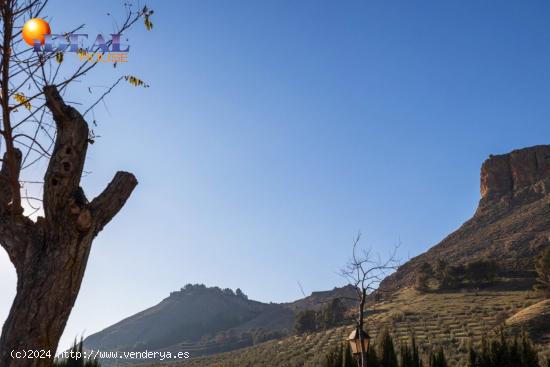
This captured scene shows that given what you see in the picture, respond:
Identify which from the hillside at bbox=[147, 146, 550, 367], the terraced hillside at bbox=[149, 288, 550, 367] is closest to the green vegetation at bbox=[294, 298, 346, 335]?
the hillside at bbox=[147, 146, 550, 367]

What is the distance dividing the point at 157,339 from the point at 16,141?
269ft

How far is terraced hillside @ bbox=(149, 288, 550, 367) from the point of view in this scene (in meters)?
30.0

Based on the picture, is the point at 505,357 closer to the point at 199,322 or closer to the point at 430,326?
the point at 430,326

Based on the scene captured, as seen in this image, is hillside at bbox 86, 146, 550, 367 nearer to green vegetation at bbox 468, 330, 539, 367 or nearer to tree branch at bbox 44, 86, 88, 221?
green vegetation at bbox 468, 330, 539, 367

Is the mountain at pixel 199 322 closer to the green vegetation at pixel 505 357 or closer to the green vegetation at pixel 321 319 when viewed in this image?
the green vegetation at pixel 321 319

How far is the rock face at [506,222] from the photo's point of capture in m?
55.1

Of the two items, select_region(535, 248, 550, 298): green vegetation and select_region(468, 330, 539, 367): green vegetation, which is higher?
select_region(535, 248, 550, 298): green vegetation

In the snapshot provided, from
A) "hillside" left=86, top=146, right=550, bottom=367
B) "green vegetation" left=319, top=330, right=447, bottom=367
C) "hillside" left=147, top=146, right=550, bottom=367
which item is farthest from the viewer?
"hillside" left=86, top=146, right=550, bottom=367

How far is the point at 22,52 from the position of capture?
427 cm

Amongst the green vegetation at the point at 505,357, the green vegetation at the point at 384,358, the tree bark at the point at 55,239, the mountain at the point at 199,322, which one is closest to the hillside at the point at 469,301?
the mountain at the point at 199,322

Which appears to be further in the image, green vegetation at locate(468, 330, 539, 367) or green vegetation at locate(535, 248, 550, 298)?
green vegetation at locate(535, 248, 550, 298)

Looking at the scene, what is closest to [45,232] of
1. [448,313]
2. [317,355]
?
[317,355]

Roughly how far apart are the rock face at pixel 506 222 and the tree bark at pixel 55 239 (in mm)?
48180

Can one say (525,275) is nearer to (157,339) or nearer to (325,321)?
(325,321)
